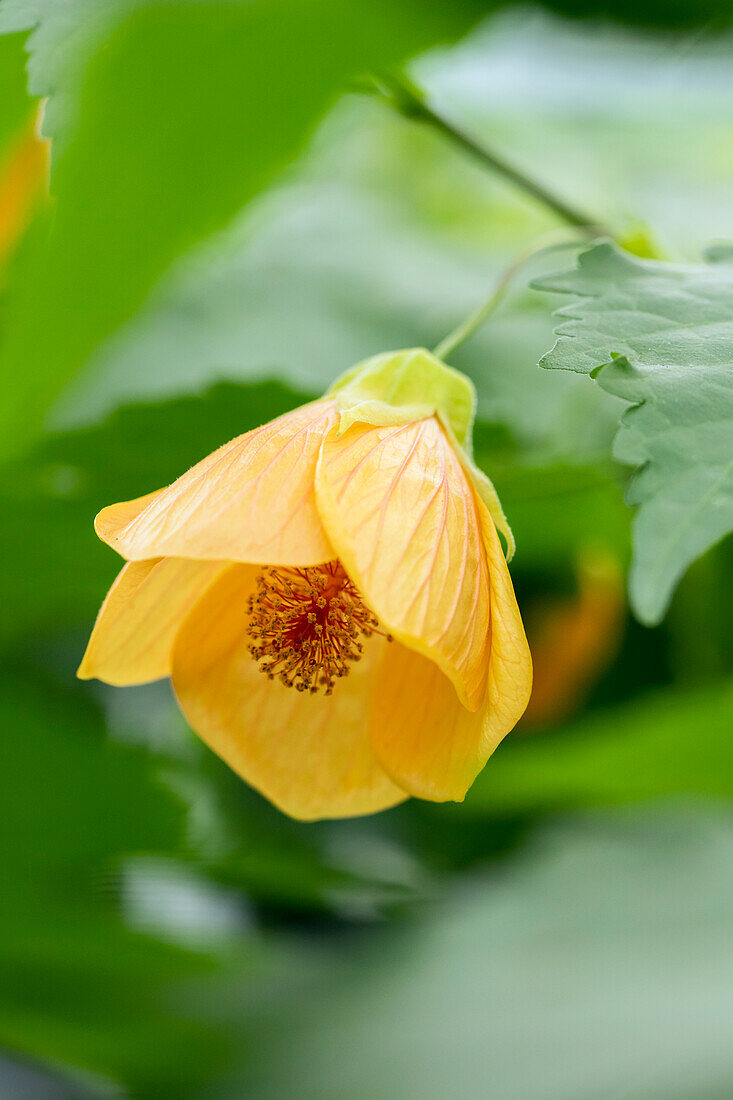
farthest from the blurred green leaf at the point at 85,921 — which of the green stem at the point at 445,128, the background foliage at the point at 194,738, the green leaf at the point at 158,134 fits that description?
the green stem at the point at 445,128

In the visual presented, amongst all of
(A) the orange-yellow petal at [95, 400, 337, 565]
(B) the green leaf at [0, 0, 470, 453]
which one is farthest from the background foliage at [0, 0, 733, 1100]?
(A) the orange-yellow petal at [95, 400, 337, 565]

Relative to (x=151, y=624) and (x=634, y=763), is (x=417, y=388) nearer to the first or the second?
(x=151, y=624)

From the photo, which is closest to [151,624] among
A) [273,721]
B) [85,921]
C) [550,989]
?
[273,721]

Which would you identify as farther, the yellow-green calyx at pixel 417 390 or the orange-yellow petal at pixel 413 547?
the yellow-green calyx at pixel 417 390

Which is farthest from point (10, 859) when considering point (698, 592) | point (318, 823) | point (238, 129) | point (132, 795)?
point (698, 592)

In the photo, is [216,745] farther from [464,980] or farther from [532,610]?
[532,610]

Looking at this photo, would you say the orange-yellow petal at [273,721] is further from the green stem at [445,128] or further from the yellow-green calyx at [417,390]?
the green stem at [445,128]
